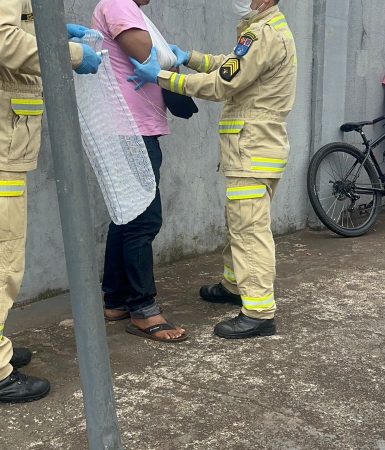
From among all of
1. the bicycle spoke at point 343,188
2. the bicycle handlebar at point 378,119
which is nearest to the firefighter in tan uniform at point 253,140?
the bicycle spoke at point 343,188

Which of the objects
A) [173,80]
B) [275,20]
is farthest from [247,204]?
[275,20]

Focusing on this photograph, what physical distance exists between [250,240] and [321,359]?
707 mm

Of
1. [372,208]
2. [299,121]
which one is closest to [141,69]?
[299,121]

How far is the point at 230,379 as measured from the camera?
9.17ft

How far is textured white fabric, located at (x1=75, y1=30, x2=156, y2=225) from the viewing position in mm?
2791

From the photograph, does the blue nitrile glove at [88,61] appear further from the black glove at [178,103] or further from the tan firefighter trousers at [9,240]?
the black glove at [178,103]

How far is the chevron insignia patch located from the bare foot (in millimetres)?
1313

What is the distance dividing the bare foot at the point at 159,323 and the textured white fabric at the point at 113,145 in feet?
2.17

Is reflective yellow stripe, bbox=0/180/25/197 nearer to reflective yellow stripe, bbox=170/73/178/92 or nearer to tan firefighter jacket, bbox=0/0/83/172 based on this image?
tan firefighter jacket, bbox=0/0/83/172

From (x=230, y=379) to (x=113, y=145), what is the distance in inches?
48.0

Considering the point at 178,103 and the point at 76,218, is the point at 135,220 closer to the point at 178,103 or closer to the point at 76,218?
the point at 178,103

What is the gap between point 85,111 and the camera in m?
2.76

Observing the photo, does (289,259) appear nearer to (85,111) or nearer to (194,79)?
(194,79)

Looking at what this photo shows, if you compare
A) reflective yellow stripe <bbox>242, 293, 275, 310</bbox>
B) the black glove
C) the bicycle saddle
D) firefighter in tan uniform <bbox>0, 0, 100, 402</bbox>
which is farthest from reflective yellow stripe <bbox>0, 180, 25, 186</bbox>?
the bicycle saddle
